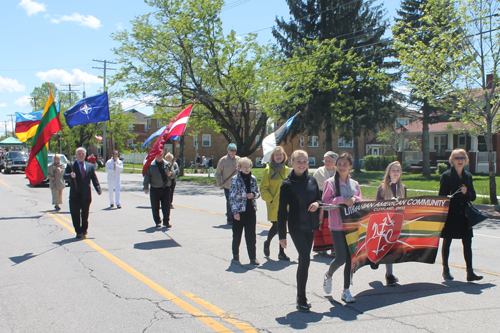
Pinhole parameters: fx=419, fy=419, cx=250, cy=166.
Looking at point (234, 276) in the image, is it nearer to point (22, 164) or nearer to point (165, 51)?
point (165, 51)

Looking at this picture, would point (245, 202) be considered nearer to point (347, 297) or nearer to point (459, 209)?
point (347, 297)

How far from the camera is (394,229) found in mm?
5473

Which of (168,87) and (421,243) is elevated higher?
(168,87)

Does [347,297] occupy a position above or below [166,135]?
below

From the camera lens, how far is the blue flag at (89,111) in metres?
11.2

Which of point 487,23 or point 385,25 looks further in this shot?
point 385,25

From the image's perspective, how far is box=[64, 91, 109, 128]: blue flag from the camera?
36.7 feet

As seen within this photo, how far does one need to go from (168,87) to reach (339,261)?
23242 millimetres

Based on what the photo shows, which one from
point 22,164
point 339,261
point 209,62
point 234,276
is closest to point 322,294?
point 339,261

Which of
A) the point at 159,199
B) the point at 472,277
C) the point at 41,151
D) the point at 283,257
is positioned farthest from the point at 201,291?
the point at 41,151

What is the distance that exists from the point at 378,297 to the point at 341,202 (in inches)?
50.5

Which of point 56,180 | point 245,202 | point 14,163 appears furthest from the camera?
point 14,163

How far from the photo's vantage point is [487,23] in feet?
46.8

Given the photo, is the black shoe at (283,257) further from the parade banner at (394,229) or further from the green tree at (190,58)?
the green tree at (190,58)
